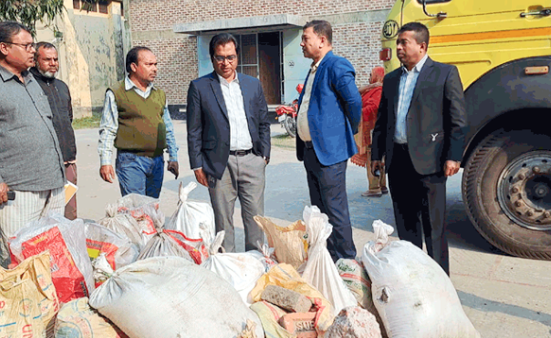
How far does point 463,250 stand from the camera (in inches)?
174

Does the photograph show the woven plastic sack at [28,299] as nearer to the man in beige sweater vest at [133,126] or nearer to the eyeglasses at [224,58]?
the man in beige sweater vest at [133,126]

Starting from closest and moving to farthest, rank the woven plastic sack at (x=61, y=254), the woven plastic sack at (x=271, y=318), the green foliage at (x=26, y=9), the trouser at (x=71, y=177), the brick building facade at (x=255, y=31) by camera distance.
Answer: the woven plastic sack at (x=271, y=318) → the woven plastic sack at (x=61, y=254) → the trouser at (x=71, y=177) → the green foliage at (x=26, y=9) → the brick building facade at (x=255, y=31)

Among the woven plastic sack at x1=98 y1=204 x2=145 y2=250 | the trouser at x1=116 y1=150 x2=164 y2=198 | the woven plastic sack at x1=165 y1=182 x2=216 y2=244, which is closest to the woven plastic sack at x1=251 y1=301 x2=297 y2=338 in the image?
the woven plastic sack at x1=165 y1=182 x2=216 y2=244

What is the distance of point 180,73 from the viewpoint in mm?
19516

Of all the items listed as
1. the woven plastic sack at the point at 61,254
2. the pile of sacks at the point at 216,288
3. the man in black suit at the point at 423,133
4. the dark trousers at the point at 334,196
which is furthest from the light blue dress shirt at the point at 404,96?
the woven plastic sack at the point at 61,254

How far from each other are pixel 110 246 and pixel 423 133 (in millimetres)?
2172

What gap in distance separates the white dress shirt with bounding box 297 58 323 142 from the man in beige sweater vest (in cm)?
119

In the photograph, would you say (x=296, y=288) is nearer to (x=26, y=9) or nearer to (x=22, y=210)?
(x=22, y=210)

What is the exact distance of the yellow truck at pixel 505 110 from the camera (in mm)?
3863

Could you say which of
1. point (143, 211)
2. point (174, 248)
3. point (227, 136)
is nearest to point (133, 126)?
point (143, 211)

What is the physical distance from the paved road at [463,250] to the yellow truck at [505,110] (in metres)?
0.29

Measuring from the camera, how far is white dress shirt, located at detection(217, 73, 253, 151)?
12.0ft

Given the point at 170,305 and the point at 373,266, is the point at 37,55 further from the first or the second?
the point at 373,266

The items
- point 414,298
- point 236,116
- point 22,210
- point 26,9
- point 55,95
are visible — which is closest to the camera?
point 414,298
